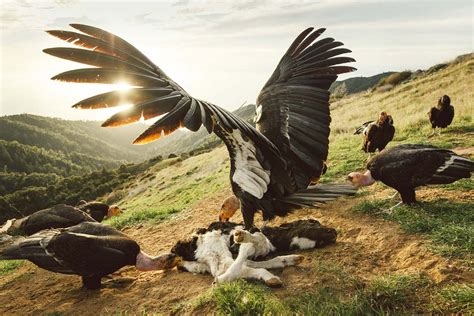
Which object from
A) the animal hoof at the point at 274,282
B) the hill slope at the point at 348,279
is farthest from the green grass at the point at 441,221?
the animal hoof at the point at 274,282

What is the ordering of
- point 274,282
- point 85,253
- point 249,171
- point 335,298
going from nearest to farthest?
1. point 335,298
2. point 274,282
3. point 85,253
4. point 249,171

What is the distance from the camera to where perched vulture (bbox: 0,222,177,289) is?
4.86 metres

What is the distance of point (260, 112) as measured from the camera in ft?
19.5

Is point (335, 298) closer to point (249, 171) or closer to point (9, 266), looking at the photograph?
point (249, 171)

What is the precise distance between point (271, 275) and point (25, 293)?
3964 millimetres

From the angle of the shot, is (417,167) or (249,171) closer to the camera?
(249,171)

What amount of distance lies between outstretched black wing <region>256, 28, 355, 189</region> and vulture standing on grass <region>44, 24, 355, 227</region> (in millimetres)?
15

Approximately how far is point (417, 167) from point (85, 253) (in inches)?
187

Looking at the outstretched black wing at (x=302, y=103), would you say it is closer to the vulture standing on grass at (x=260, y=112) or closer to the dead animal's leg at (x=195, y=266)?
the vulture standing on grass at (x=260, y=112)

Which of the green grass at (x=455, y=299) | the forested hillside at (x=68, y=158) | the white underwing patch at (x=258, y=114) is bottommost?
the forested hillside at (x=68, y=158)

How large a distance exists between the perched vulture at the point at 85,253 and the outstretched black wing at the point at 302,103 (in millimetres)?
2359

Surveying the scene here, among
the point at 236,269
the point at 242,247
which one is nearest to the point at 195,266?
the point at 242,247

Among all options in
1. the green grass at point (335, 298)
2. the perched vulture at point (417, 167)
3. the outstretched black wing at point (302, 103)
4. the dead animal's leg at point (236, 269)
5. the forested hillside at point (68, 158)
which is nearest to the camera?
the green grass at point (335, 298)

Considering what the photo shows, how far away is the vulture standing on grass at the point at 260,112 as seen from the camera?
3061 millimetres
